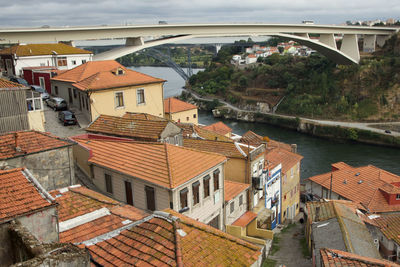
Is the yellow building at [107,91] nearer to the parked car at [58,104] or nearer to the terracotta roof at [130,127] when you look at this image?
the parked car at [58,104]

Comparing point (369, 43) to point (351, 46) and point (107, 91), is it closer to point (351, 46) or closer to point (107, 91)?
point (351, 46)

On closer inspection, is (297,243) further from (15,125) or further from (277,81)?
(277,81)

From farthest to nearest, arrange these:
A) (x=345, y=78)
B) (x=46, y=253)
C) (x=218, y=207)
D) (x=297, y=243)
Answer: (x=345, y=78) < (x=297, y=243) < (x=218, y=207) < (x=46, y=253)

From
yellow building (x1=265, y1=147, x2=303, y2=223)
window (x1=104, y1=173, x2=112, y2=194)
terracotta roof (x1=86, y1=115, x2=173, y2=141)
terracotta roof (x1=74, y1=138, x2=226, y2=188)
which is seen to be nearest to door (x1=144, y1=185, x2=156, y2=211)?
terracotta roof (x1=74, y1=138, x2=226, y2=188)

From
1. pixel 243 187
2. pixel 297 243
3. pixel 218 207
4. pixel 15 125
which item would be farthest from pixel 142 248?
pixel 297 243

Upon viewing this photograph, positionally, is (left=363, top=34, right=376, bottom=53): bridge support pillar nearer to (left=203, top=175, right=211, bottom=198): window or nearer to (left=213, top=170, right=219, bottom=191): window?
(left=213, top=170, right=219, bottom=191): window

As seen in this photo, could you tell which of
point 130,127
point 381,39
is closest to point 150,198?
point 130,127
